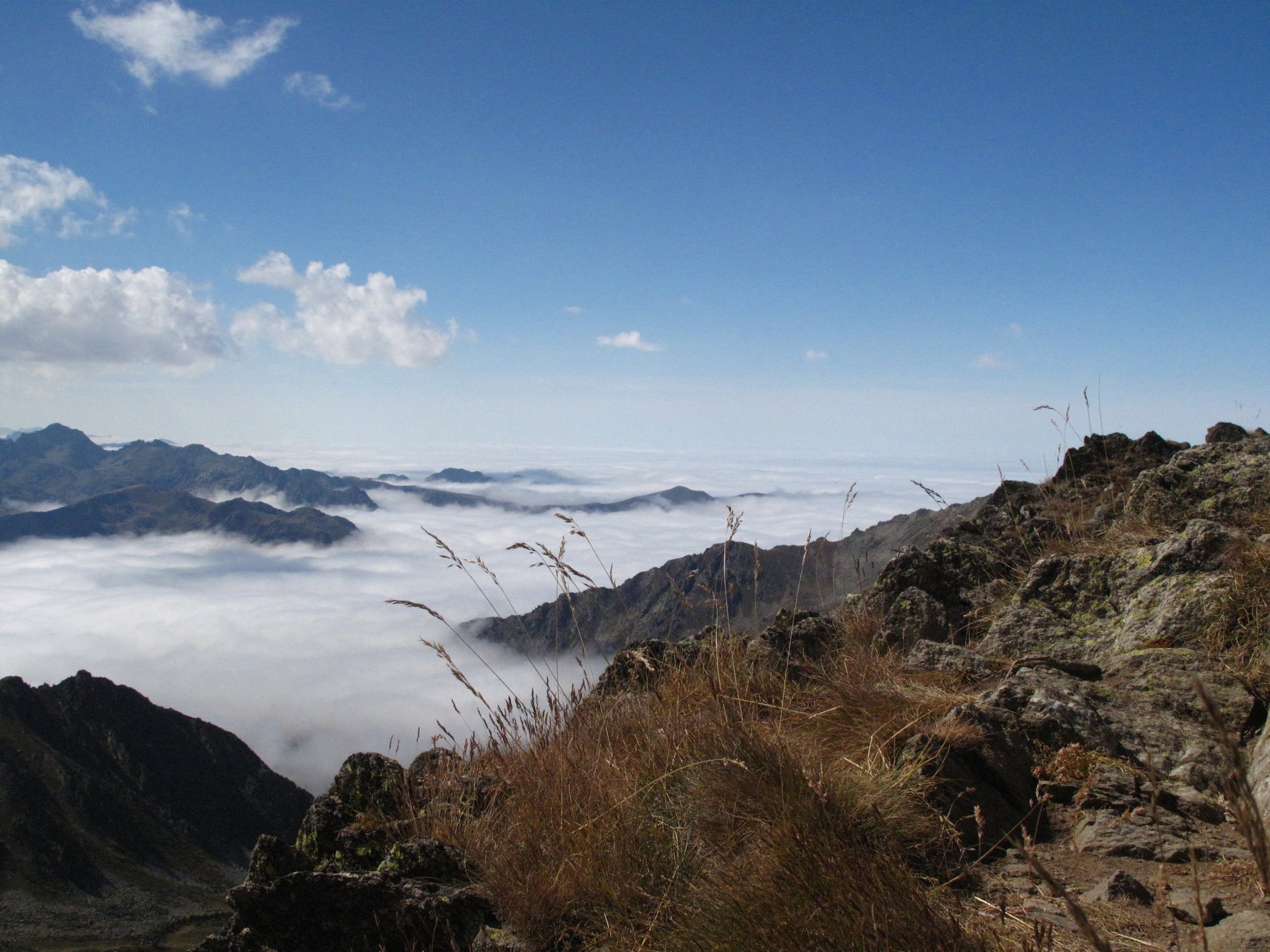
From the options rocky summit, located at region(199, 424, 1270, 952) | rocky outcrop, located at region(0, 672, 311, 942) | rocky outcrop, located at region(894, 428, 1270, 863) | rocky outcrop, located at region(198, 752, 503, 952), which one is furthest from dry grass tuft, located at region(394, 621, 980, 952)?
rocky outcrop, located at region(0, 672, 311, 942)

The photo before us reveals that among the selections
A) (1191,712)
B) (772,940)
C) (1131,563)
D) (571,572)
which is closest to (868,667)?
(1191,712)

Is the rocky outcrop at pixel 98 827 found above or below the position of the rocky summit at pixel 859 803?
below

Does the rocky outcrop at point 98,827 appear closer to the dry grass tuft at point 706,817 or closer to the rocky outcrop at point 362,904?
the rocky outcrop at point 362,904

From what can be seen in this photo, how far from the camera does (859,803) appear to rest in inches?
108

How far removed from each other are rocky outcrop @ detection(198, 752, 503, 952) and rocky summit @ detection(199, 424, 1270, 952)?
11 millimetres

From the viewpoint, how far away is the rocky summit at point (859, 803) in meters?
2.24

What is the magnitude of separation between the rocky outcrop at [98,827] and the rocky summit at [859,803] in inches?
6631

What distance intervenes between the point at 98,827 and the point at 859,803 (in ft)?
741

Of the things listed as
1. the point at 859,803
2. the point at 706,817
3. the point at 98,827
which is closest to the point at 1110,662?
the point at 859,803

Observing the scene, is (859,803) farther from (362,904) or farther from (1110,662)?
(1110,662)

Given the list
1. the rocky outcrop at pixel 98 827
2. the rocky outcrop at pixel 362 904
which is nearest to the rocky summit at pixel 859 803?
the rocky outcrop at pixel 362 904

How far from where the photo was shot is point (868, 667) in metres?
4.68

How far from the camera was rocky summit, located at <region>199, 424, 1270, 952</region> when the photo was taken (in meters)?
2.24

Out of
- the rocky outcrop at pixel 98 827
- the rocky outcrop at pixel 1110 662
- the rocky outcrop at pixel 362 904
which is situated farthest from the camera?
the rocky outcrop at pixel 98 827
